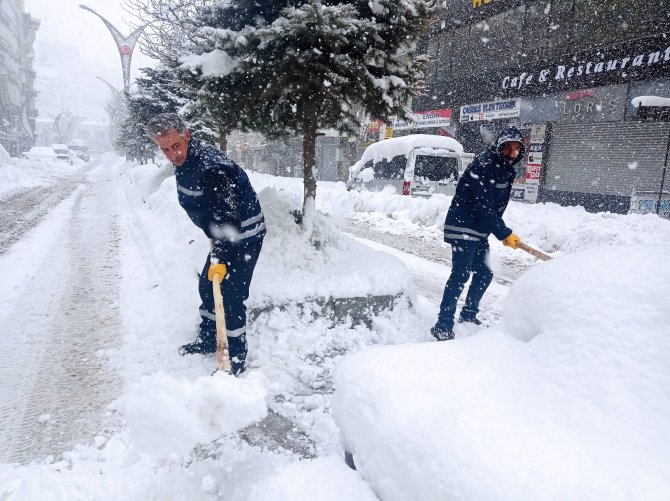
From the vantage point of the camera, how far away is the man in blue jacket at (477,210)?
366 centimetres

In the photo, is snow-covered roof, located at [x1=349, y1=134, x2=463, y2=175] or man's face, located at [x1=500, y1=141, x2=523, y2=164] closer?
man's face, located at [x1=500, y1=141, x2=523, y2=164]

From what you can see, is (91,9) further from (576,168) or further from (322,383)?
(322,383)

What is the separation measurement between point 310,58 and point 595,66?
14.5m

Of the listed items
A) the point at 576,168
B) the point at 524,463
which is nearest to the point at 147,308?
the point at 524,463

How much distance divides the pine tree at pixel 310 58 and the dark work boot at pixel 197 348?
197cm

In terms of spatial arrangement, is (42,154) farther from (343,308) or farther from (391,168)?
(343,308)

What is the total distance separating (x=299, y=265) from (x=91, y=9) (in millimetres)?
22233

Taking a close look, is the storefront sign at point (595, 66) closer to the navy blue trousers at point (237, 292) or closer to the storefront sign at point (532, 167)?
the storefront sign at point (532, 167)

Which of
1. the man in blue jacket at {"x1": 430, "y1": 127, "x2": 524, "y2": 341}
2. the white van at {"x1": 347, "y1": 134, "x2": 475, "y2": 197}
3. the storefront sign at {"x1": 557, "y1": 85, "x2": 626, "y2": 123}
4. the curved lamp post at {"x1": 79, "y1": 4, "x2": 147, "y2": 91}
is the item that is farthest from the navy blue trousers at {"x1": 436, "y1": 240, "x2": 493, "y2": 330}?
the curved lamp post at {"x1": 79, "y1": 4, "x2": 147, "y2": 91}

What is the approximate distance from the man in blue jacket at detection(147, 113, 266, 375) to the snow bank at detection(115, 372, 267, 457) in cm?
99

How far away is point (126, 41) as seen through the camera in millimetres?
19859

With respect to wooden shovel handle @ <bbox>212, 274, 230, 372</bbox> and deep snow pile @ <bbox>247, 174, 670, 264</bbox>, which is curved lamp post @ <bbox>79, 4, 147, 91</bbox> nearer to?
deep snow pile @ <bbox>247, 174, 670, 264</bbox>

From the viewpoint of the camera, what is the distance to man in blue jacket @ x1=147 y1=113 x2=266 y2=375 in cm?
290

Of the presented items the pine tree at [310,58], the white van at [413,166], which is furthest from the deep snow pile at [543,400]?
the white van at [413,166]
